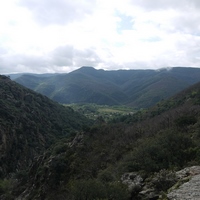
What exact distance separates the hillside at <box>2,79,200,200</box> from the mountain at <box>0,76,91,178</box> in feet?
45.8

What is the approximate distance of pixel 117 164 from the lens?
27.0 metres

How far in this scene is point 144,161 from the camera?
2073cm

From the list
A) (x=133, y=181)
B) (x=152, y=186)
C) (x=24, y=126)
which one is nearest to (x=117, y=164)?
(x=133, y=181)

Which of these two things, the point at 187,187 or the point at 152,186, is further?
the point at 152,186

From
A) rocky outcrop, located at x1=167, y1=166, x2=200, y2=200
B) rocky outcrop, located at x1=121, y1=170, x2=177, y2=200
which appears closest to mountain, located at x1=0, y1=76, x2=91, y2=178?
rocky outcrop, located at x1=121, y1=170, x2=177, y2=200

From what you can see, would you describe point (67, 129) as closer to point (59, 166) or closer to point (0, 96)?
point (0, 96)

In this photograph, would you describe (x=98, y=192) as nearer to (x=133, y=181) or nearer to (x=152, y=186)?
(x=152, y=186)

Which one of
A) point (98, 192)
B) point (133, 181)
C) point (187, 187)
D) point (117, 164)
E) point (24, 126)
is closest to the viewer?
point (187, 187)

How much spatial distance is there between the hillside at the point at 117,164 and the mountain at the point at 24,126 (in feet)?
45.8

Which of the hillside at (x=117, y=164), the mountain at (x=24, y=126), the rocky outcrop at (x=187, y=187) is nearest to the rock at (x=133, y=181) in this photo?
the hillside at (x=117, y=164)

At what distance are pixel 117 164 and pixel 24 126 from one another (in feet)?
171

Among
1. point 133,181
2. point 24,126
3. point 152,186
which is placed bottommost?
point 24,126

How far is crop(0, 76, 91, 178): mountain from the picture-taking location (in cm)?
6159

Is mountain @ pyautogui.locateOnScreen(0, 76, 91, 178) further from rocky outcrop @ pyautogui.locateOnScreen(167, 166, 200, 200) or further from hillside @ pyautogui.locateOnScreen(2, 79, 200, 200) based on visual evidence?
rocky outcrop @ pyautogui.locateOnScreen(167, 166, 200, 200)
